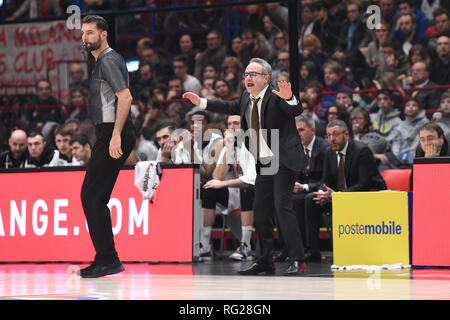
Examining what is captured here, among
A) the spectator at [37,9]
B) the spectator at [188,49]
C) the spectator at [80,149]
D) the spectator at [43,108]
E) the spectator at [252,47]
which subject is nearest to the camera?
the spectator at [80,149]

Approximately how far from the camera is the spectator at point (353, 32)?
1181 centimetres

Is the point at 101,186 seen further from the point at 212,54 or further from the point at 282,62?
the point at 212,54

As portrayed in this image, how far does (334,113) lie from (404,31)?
2.30 metres

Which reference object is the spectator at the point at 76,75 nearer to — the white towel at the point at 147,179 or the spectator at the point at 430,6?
the white towel at the point at 147,179

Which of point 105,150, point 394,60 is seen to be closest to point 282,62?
point 394,60

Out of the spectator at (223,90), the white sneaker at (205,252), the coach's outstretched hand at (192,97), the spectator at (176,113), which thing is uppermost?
the spectator at (223,90)

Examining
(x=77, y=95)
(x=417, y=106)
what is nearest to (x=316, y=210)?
(x=417, y=106)

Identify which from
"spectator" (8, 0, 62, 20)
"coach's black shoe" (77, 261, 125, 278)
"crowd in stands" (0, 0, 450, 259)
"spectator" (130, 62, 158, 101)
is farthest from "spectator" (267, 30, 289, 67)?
"coach's black shoe" (77, 261, 125, 278)

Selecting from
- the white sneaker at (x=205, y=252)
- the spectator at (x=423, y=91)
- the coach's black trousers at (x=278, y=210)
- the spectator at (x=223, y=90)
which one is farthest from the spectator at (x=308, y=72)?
the coach's black trousers at (x=278, y=210)

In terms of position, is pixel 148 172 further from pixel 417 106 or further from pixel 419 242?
pixel 417 106

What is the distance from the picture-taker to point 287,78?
32.2 ft

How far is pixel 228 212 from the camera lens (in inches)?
369

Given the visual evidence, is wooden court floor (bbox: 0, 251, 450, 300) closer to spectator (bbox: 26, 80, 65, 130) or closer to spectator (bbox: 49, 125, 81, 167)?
spectator (bbox: 49, 125, 81, 167)

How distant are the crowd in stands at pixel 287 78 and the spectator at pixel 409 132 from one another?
13 millimetres
